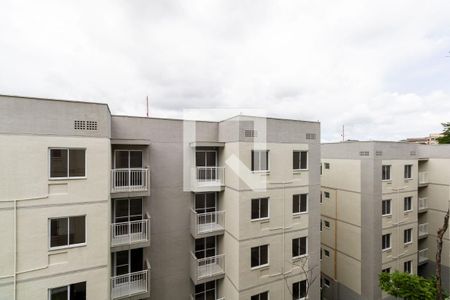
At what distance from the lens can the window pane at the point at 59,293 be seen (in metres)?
8.42

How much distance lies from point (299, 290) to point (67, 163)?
13.5m

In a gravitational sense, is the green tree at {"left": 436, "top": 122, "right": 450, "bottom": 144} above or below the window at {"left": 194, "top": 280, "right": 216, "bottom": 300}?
above

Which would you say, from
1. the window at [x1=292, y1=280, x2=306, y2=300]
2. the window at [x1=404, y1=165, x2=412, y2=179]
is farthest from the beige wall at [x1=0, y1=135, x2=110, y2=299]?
the window at [x1=404, y1=165, x2=412, y2=179]

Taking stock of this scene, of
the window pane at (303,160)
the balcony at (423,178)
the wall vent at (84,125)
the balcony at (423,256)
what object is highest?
the wall vent at (84,125)

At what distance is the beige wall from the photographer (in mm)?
7734

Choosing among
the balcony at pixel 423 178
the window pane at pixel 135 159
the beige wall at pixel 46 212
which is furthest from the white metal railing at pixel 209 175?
the balcony at pixel 423 178

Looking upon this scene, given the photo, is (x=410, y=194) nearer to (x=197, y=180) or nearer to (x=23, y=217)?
(x=197, y=180)

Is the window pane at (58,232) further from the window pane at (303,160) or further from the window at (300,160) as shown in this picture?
the window pane at (303,160)

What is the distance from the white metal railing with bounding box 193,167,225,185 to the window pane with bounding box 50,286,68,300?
266 inches

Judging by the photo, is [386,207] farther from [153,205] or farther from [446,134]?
[446,134]

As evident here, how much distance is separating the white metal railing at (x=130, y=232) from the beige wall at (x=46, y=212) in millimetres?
1517

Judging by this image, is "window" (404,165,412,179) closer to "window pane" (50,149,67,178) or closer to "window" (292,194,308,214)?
"window" (292,194,308,214)

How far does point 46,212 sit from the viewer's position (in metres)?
8.23

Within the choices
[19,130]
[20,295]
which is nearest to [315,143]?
[19,130]
